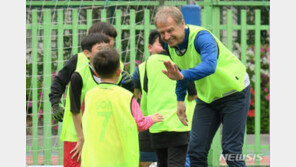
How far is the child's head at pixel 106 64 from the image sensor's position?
3.94 m

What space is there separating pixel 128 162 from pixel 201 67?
889mm

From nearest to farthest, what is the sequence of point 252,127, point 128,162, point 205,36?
point 128,162 → point 205,36 → point 252,127

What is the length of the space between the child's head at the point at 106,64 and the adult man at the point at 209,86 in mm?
470

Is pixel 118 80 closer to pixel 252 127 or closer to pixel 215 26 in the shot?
pixel 215 26

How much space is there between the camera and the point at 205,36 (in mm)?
4156

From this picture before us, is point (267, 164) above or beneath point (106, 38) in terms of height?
beneath

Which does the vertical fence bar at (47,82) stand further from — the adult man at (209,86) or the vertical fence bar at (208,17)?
the adult man at (209,86)

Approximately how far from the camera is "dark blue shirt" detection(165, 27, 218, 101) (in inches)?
152

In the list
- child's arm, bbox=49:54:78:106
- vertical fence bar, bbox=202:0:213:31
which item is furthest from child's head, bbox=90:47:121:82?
vertical fence bar, bbox=202:0:213:31

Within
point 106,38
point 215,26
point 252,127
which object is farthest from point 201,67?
point 252,127

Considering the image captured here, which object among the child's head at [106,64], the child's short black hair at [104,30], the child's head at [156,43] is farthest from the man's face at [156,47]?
the child's head at [106,64]

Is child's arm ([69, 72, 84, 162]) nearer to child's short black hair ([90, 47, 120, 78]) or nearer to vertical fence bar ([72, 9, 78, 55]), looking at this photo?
child's short black hair ([90, 47, 120, 78])

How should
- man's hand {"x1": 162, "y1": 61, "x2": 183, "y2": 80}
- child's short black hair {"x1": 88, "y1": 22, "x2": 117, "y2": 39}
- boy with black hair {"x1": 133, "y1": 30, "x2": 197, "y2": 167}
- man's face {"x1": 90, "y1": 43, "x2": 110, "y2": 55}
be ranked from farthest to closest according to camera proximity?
boy with black hair {"x1": 133, "y1": 30, "x2": 197, "y2": 167}
child's short black hair {"x1": 88, "y1": 22, "x2": 117, "y2": 39}
man's face {"x1": 90, "y1": 43, "x2": 110, "y2": 55}
man's hand {"x1": 162, "y1": 61, "x2": 183, "y2": 80}

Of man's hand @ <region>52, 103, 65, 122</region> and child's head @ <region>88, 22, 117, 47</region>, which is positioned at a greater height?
child's head @ <region>88, 22, 117, 47</region>
